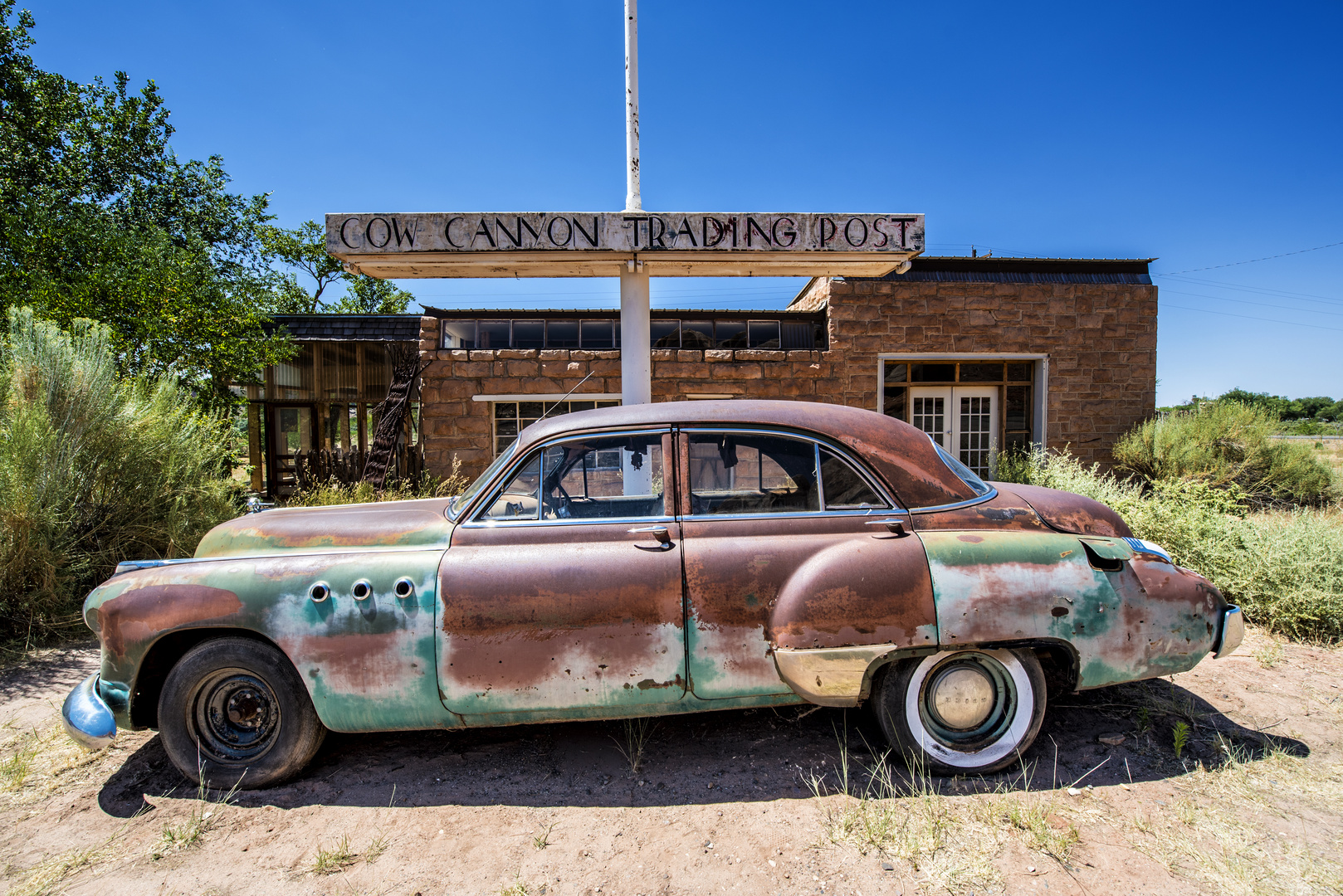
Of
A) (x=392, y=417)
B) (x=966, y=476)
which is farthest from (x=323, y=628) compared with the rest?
(x=392, y=417)

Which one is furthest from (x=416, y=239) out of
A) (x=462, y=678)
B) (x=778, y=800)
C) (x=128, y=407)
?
(x=778, y=800)

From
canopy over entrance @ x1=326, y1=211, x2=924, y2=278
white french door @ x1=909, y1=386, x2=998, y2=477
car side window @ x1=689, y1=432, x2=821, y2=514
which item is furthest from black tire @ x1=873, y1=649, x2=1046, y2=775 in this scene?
white french door @ x1=909, y1=386, x2=998, y2=477

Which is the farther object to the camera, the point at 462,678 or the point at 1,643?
the point at 1,643

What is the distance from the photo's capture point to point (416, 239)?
5137 millimetres

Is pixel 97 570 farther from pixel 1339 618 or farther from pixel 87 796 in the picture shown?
pixel 1339 618

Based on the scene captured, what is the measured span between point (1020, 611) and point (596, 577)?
1.79 meters

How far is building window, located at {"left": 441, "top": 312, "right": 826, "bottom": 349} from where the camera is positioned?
30.2 feet

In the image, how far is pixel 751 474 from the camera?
108 inches

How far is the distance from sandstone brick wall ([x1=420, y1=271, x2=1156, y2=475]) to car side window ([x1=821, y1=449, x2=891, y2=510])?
20.6ft

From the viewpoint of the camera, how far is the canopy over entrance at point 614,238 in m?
5.14

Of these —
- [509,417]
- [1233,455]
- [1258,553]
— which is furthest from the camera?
[1233,455]

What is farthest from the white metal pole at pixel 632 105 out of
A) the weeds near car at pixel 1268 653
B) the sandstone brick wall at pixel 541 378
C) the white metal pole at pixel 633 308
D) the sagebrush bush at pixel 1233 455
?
the sagebrush bush at pixel 1233 455

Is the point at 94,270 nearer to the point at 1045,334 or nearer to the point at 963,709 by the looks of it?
the point at 963,709

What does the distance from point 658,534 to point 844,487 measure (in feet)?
2.89
